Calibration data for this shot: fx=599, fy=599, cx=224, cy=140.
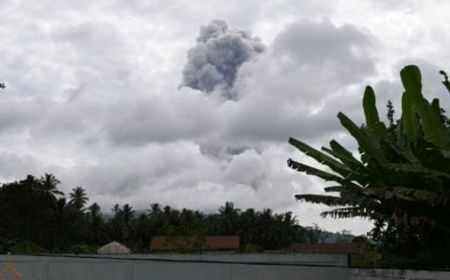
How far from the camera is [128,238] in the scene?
3137 inches

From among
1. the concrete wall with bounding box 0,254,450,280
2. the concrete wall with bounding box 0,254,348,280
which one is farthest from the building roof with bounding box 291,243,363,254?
the concrete wall with bounding box 0,254,348,280

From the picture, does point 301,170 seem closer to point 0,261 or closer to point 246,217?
point 0,261

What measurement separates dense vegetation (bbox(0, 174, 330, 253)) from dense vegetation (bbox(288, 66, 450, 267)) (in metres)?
52.5

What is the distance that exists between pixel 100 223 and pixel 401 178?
79.3 metres

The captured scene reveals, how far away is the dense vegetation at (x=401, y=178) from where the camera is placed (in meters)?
9.06

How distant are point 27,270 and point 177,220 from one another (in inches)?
2910

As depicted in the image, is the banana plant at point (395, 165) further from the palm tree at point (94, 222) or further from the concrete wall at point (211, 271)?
the palm tree at point (94, 222)

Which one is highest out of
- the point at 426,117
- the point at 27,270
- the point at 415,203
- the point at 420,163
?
the point at 426,117

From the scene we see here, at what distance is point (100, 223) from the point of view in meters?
85.4

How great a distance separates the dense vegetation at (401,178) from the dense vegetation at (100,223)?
2067 inches

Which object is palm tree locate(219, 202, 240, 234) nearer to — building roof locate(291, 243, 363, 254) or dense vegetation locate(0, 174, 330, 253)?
dense vegetation locate(0, 174, 330, 253)

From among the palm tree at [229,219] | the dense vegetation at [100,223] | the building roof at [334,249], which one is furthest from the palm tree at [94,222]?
the building roof at [334,249]

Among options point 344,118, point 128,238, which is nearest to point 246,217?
point 128,238

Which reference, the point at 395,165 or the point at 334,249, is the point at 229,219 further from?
the point at 395,165
